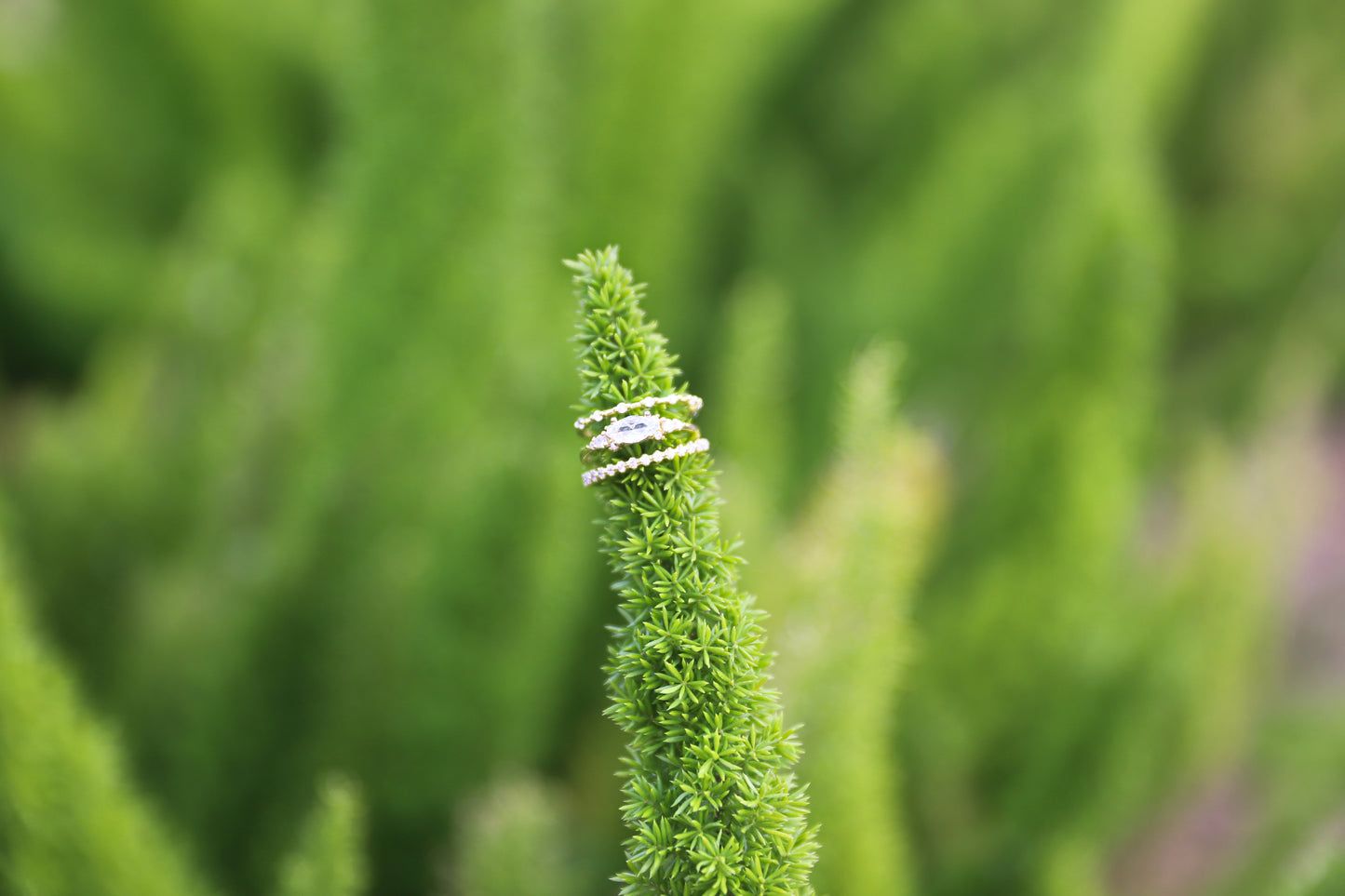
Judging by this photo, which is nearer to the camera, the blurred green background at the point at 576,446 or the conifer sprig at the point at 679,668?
the conifer sprig at the point at 679,668

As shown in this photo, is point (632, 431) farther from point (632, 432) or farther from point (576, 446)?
point (576, 446)

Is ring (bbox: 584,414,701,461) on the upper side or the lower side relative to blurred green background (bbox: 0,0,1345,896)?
lower

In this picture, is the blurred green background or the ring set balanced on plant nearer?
the ring set balanced on plant

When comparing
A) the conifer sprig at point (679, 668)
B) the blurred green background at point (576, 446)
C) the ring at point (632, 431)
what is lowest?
the conifer sprig at point (679, 668)

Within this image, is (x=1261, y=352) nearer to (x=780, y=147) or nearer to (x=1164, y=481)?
(x=1164, y=481)

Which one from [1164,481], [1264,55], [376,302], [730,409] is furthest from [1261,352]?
[376,302]

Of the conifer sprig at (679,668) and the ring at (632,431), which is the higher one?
the ring at (632,431)

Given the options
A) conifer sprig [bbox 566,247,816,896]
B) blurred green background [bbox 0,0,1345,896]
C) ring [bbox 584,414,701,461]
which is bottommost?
conifer sprig [bbox 566,247,816,896]

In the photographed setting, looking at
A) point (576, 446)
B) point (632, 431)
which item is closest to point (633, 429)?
point (632, 431)

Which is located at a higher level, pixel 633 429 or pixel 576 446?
pixel 576 446
